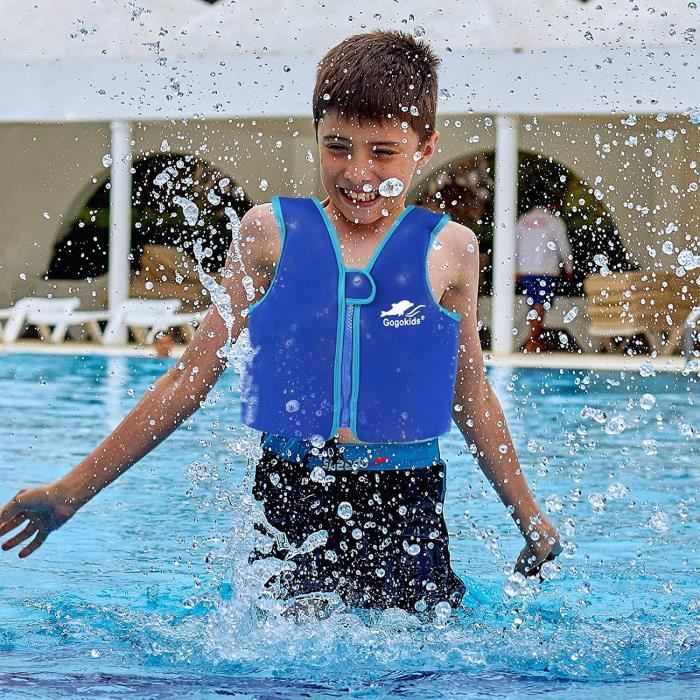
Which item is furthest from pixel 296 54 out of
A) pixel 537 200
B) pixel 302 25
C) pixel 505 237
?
pixel 537 200

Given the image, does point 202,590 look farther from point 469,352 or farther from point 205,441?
point 205,441

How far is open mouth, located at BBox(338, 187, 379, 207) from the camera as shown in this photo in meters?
2.73

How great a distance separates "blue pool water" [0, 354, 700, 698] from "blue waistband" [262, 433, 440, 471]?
18cm

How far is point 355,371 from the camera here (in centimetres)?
276

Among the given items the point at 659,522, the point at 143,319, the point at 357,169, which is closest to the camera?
the point at 357,169

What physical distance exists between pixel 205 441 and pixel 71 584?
3.31 m

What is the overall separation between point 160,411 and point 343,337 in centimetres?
40

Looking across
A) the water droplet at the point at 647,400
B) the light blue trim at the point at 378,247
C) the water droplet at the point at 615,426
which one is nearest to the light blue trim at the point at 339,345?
the light blue trim at the point at 378,247

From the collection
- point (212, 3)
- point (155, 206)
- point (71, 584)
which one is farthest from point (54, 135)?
point (71, 584)

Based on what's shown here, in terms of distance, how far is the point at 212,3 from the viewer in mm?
14242

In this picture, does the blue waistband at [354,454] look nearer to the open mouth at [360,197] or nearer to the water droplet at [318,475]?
the water droplet at [318,475]

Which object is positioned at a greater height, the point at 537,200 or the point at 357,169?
the point at 537,200

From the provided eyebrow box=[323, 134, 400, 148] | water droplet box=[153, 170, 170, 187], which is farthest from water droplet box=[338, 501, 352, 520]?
water droplet box=[153, 170, 170, 187]

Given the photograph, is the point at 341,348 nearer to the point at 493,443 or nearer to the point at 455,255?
the point at 455,255
